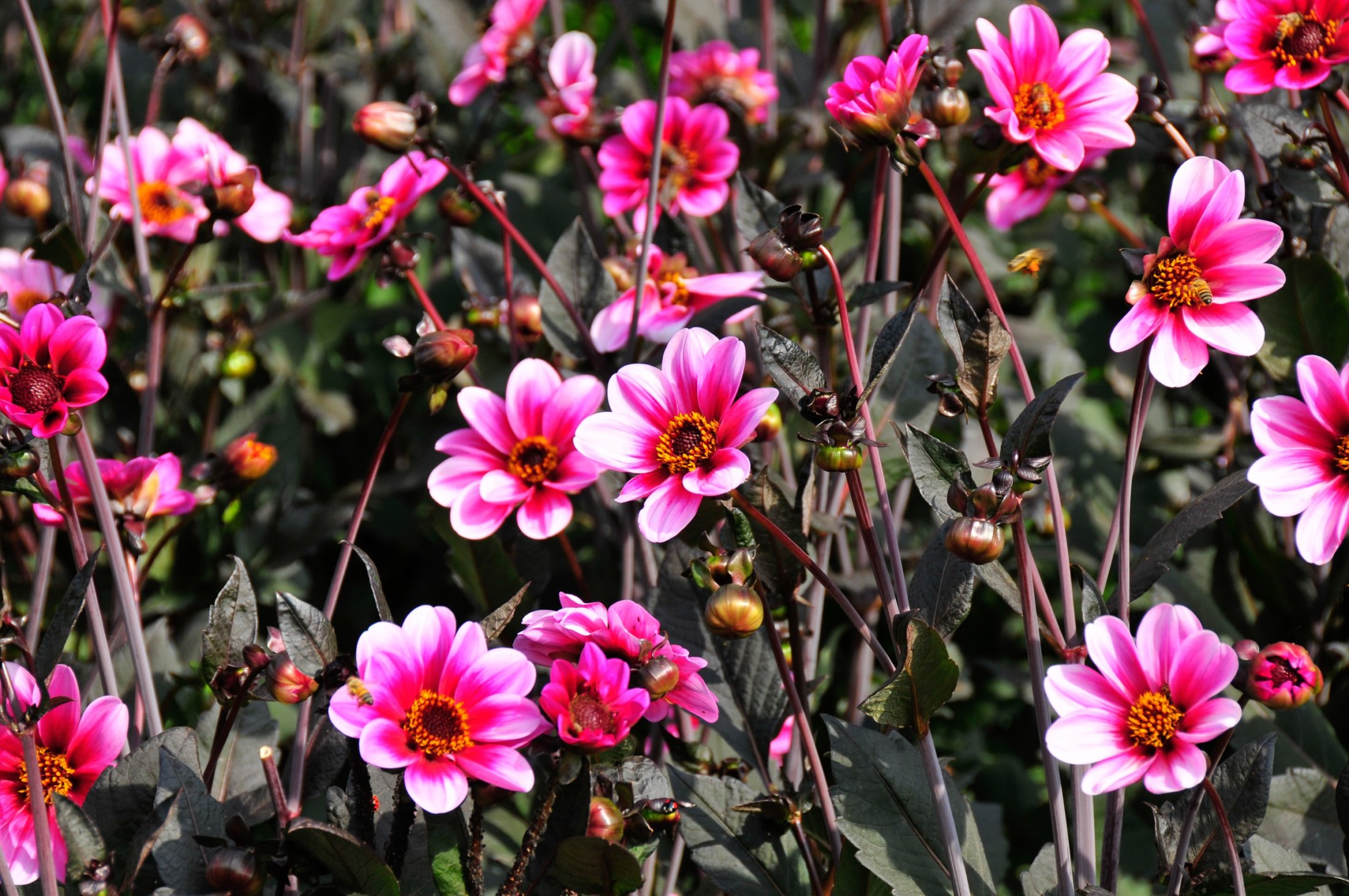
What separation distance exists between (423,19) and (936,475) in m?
1.64

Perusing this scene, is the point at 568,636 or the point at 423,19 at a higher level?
the point at 568,636

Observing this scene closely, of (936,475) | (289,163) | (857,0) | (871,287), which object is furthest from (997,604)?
(289,163)

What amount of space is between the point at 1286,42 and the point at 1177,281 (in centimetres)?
36

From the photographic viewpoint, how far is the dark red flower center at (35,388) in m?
0.83

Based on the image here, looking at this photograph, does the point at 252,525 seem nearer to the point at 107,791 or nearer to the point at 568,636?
the point at 107,791

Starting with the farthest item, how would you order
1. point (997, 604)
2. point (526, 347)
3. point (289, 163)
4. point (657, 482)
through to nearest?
point (289, 163) < point (997, 604) < point (526, 347) < point (657, 482)

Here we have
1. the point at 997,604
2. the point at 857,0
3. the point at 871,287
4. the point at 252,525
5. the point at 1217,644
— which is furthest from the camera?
the point at 857,0

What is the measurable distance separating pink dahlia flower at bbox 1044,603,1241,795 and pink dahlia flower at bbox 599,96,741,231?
71 centimetres

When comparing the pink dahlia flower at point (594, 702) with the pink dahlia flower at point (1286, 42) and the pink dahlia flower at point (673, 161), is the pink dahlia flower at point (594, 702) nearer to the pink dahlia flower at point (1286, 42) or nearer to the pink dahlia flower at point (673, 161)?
the pink dahlia flower at point (673, 161)

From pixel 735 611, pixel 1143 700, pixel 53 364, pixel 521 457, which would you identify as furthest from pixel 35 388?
pixel 1143 700

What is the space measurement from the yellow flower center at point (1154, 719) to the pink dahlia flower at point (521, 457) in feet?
1.52

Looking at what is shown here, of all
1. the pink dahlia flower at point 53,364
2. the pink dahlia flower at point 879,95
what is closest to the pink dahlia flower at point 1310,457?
the pink dahlia flower at point 879,95

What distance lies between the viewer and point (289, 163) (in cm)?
194

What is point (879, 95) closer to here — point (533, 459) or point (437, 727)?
point (533, 459)
